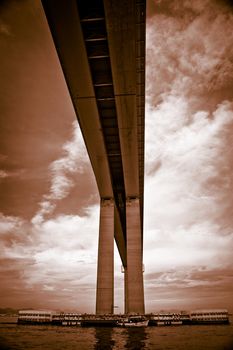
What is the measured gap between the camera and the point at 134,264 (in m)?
32.0

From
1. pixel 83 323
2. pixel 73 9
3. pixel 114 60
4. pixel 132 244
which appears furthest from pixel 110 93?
pixel 83 323

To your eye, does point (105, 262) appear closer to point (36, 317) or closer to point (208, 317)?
point (36, 317)

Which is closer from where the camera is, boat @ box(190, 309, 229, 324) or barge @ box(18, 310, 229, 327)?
barge @ box(18, 310, 229, 327)

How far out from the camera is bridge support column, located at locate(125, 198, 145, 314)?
3038cm

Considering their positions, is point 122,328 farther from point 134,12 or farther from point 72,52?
point 134,12

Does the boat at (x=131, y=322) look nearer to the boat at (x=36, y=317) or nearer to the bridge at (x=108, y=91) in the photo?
the bridge at (x=108, y=91)

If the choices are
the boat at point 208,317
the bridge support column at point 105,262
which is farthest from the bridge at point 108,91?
the boat at point 208,317

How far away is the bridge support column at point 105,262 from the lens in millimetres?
31375

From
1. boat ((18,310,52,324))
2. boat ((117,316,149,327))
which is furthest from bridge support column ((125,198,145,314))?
boat ((18,310,52,324))

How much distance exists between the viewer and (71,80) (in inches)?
819

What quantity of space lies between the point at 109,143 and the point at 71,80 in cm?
1107

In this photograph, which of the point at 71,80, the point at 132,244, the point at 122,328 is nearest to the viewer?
the point at 71,80

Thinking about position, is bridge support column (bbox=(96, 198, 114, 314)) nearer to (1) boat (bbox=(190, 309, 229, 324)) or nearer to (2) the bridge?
(2) the bridge

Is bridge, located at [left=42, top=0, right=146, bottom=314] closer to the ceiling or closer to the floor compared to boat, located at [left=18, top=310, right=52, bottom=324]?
closer to the ceiling
